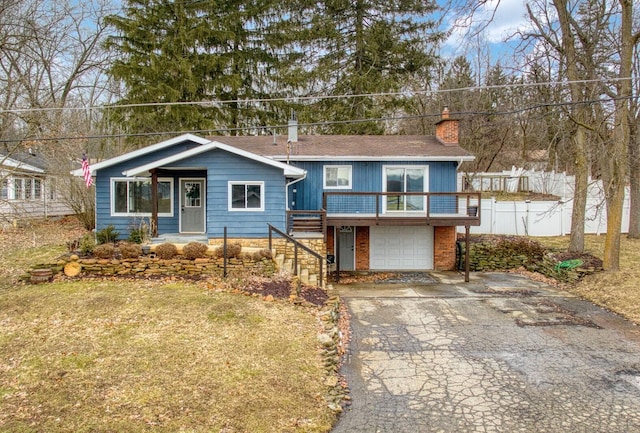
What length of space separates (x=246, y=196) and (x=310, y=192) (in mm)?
3148

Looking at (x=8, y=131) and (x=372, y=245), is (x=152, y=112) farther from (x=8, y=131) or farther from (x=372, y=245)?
(x=372, y=245)

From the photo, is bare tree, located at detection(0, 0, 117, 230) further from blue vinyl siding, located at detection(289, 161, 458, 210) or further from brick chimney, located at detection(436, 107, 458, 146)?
brick chimney, located at detection(436, 107, 458, 146)

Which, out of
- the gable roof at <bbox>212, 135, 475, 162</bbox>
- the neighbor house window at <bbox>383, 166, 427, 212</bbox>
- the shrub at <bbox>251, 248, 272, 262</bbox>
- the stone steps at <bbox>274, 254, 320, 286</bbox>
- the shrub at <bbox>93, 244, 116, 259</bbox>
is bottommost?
the stone steps at <bbox>274, 254, 320, 286</bbox>

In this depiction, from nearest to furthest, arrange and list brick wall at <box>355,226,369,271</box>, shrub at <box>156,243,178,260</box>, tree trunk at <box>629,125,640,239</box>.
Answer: shrub at <box>156,243,178,260</box>
brick wall at <box>355,226,369,271</box>
tree trunk at <box>629,125,640,239</box>

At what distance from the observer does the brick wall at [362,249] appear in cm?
1648

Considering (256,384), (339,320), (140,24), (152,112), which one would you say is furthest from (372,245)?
(140,24)

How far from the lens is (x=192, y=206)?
1478 cm

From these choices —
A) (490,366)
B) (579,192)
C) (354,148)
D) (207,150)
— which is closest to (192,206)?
(207,150)

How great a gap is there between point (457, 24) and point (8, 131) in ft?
45.8

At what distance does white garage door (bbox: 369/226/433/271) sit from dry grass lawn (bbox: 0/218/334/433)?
8263mm

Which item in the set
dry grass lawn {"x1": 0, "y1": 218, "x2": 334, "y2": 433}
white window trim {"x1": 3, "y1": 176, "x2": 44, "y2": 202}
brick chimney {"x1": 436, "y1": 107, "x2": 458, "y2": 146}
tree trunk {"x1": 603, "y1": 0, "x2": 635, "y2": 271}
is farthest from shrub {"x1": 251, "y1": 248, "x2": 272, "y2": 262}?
tree trunk {"x1": 603, "y1": 0, "x2": 635, "y2": 271}

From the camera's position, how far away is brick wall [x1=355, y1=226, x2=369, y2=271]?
649 inches

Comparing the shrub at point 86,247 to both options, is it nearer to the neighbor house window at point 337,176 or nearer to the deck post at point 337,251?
the deck post at point 337,251

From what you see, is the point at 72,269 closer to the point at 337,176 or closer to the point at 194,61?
the point at 337,176
